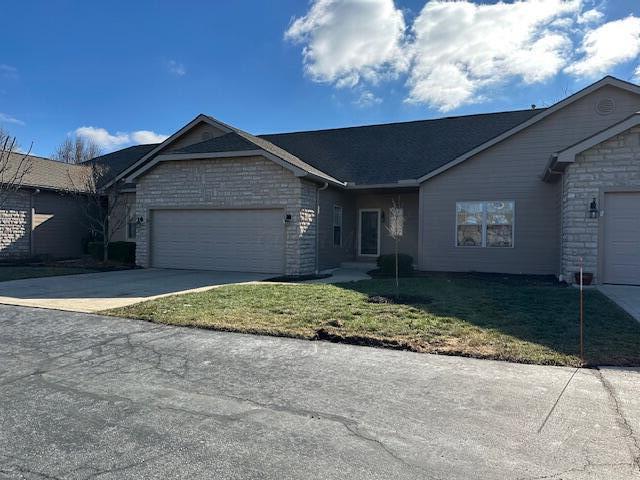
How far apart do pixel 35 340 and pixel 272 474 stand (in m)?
5.04

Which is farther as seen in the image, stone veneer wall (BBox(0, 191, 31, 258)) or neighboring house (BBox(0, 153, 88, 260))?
neighboring house (BBox(0, 153, 88, 260))

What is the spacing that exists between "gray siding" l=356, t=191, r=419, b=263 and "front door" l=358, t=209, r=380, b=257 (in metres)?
0.23

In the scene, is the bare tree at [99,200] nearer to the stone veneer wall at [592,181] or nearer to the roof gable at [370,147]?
the roof gable at [370,147]

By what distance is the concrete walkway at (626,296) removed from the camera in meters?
8.27

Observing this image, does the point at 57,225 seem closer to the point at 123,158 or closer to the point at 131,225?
the point at 131,225

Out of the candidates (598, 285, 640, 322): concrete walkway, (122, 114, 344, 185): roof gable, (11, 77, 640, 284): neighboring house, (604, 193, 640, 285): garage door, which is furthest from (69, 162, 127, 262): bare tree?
(604, 193, 640, 285): garage door

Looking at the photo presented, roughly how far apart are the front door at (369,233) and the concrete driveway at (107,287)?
559 cm

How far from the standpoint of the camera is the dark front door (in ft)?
60.3

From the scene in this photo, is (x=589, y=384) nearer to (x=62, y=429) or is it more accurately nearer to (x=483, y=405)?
(x=483, y=405)

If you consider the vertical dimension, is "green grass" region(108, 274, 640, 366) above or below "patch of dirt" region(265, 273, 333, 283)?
below

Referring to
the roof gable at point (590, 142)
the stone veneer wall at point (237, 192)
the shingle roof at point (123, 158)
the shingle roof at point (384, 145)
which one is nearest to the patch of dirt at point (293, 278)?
the stone veneer wall at point (237, 192)

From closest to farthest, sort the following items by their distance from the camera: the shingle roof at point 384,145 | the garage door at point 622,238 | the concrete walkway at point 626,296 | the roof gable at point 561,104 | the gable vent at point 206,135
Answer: the concrete walkway at point 626,296 → the garage door at point 622,238 → the roof gable at point 561,104 → the shingle roof at point 384,145 → the gable vent at point 206,135

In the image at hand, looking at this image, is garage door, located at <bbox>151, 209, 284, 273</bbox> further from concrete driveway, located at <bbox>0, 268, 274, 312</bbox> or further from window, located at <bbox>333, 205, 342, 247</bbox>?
window, located at <bbox>333, 205, 342, 247</bbox>

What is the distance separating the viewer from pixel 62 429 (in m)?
3.57
